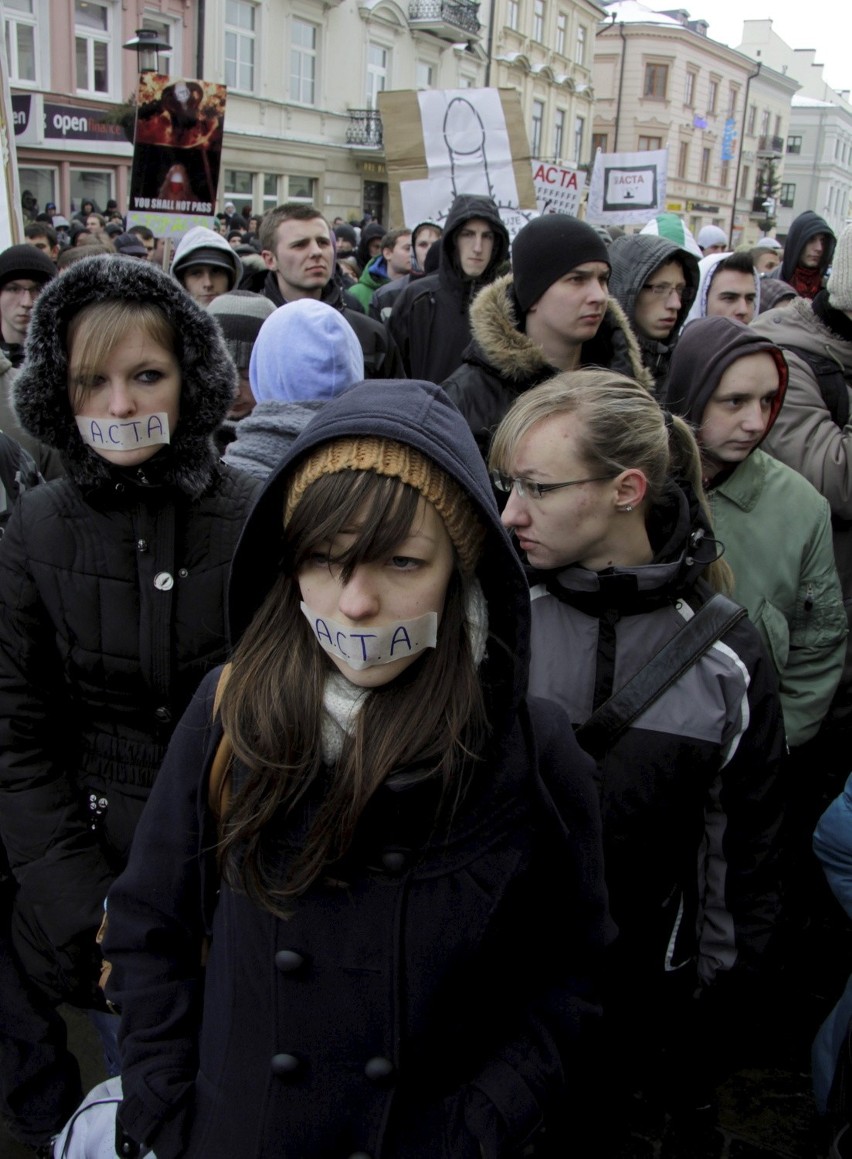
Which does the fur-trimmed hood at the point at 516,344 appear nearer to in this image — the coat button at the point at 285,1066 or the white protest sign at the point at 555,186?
the coat button at the point at 285,1066

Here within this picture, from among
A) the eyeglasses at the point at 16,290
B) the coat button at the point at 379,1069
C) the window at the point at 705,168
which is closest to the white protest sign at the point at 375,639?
the coat button at the point at 379,1069

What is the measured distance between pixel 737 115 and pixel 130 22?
48.4m

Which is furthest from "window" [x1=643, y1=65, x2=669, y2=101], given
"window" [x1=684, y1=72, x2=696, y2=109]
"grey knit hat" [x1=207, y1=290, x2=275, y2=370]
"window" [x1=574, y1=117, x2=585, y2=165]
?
"grey knit hat" [x1=207, y1=290, x2=275, y2=370]

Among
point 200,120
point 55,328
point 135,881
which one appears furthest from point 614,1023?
point 200,120

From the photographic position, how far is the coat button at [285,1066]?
1.27 metres

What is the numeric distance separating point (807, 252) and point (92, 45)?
815 inches

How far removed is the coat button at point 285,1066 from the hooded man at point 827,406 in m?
2.22

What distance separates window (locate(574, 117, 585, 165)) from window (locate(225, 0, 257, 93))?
75.0 ft

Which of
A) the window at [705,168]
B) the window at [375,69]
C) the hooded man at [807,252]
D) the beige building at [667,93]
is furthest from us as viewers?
the window at [705,168]

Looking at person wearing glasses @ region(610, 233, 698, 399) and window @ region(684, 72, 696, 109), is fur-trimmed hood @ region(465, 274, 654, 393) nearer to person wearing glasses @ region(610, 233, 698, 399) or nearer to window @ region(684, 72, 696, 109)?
person wearing glasses @ region(610, 233, 698, 399)

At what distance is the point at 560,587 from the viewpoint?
197 centimetres

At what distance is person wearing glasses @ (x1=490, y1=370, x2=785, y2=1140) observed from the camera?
1.85m

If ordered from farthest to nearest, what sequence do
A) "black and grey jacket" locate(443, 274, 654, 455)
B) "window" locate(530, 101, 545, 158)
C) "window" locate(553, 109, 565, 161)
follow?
"window" locate(553, 109, 565, 161)
"window" locate(530, 101, 545, 158)
"black and grey jacket" locate(443, 274, 654, 455)

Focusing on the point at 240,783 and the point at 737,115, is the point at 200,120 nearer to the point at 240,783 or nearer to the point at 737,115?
the point at 240,783
